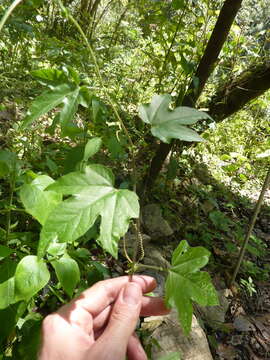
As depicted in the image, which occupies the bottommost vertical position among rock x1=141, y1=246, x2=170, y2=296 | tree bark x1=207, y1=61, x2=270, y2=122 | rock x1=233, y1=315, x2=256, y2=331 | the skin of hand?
rock x1=233, y1=315, x2=256, y2=331

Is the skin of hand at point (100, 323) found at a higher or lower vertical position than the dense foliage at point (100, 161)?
lower

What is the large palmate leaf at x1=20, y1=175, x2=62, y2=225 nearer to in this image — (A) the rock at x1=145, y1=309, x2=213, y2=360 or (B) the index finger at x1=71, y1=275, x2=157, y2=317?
(B) the index finger at x1=71, y1=275, x2=157, y2=317

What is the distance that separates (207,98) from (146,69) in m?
2.06

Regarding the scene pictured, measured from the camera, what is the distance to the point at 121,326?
1.03 metres

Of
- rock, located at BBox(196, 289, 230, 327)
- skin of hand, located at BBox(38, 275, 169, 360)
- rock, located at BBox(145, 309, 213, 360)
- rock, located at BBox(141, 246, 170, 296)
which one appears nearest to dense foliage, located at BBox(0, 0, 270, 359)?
skin of hand, located at BBox(38, 275, 169, 360)

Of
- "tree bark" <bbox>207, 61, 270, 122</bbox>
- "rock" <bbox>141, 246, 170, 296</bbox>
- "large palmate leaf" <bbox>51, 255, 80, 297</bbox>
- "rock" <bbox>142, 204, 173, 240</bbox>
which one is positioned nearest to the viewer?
"large palmate leaf" <bbox>51, 255, 80, 297</bbox>

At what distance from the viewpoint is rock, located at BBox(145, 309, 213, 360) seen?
2.12 meters

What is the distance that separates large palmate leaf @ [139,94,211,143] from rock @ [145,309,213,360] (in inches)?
60.4

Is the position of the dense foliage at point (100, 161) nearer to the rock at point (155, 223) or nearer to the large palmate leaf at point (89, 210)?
the large palmate leaf at point (89, 210)

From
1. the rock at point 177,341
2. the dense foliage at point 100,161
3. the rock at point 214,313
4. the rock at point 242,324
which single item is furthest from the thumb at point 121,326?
the rock at point 242,324

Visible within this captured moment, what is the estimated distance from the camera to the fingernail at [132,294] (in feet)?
3.65

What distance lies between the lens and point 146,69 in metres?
5.57

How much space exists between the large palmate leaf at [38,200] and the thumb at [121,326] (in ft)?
1.27

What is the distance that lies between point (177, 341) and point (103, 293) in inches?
49.1
